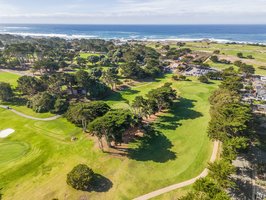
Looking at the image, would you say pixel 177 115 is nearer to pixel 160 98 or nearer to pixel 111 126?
pixel 160 98

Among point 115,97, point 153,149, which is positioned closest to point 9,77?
point 115,97

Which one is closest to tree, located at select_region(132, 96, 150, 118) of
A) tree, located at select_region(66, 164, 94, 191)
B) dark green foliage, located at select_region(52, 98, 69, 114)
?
dark green foliage, located at select_region(52, 98, 69, 114)

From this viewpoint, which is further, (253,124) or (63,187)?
(253,124)

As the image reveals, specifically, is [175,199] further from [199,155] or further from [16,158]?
[16,158]

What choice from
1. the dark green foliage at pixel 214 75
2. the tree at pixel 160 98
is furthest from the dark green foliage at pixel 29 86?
the dark green foliage at pixel 214 75

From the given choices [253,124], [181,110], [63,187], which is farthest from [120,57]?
[63,187]
